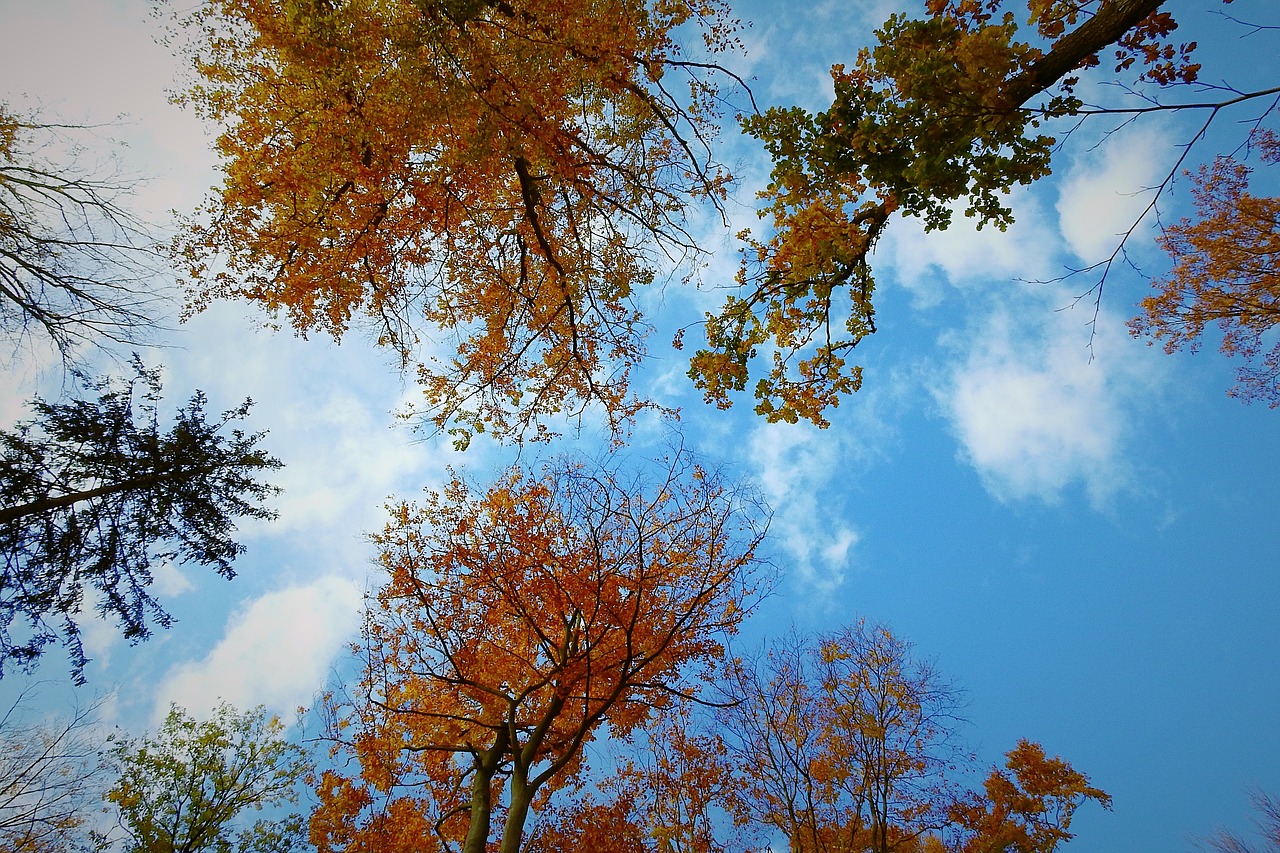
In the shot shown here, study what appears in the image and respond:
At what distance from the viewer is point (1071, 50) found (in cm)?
359

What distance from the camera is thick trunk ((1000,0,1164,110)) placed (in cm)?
356

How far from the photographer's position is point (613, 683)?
9.66 metres

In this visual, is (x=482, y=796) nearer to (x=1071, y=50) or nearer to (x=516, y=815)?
(x=516, y=815)

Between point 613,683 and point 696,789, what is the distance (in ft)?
16.2

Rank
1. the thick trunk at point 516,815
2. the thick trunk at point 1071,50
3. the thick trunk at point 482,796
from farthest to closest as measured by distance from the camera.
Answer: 1. the thick trunk at point 482,796
2. the thick trunk at point 516,815
3. the thick trunk at point 1071,50

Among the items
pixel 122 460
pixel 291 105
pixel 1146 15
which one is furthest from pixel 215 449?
pixel 1146 15

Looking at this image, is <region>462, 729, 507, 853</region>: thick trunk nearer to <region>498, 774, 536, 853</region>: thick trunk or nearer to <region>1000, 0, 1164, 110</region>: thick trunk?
<region>498, 774, 536, 853</region>: thick trunk

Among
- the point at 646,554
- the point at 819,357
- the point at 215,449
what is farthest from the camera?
the point at 646,554

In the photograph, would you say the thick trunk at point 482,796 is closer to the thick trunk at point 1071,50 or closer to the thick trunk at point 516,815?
the thick trunk at point 516,815

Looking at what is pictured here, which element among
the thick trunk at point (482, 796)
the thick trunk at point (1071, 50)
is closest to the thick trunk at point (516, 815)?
the thick trunk at point (482, 796)

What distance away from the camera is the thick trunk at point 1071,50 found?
11.7 ft

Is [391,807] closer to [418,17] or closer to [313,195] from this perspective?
[313,195]

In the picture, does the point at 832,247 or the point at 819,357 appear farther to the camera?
the point at 819,357

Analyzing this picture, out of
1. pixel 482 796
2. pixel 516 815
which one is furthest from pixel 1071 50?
pixel 482 796
